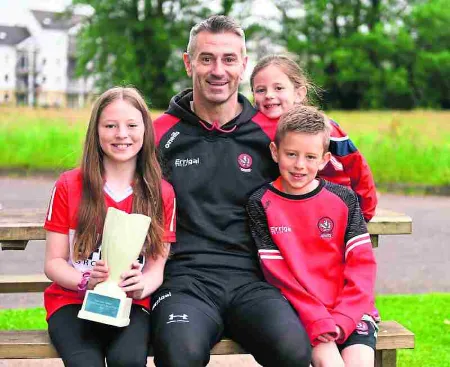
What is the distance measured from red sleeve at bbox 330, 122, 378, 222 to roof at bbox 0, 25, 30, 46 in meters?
76.4

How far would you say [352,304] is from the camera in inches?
136

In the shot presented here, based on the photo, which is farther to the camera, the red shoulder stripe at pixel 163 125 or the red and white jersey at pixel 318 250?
the red shoulder stripe at pixel 163 125

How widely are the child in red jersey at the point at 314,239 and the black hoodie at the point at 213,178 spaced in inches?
4.6

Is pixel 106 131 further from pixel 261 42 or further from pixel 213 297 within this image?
pixel 261 42

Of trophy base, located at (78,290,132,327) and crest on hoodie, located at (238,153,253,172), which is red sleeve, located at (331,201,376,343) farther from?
trophy base, located at (78,290,132,327)

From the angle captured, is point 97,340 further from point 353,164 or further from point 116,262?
point 353,164

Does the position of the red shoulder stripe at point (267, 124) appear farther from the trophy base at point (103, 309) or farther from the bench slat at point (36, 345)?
the trophy base at point (103, 309)

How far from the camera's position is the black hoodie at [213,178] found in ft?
12.3

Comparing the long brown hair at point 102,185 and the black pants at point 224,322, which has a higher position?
the long brown hair at point 102,185

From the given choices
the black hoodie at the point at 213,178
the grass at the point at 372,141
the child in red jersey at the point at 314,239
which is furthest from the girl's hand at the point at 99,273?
the grass at the point at 372,141

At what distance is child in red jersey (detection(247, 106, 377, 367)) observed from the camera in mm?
3459

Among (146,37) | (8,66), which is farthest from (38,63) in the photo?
(146,37)

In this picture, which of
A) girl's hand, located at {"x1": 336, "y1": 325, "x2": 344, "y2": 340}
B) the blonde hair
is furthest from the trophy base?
the blonde hair

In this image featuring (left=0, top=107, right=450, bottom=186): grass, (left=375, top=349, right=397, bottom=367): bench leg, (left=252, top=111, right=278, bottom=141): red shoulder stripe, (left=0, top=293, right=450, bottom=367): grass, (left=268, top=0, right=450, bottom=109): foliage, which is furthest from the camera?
(left=268, top=0, right=450, bottom=109): foliage
